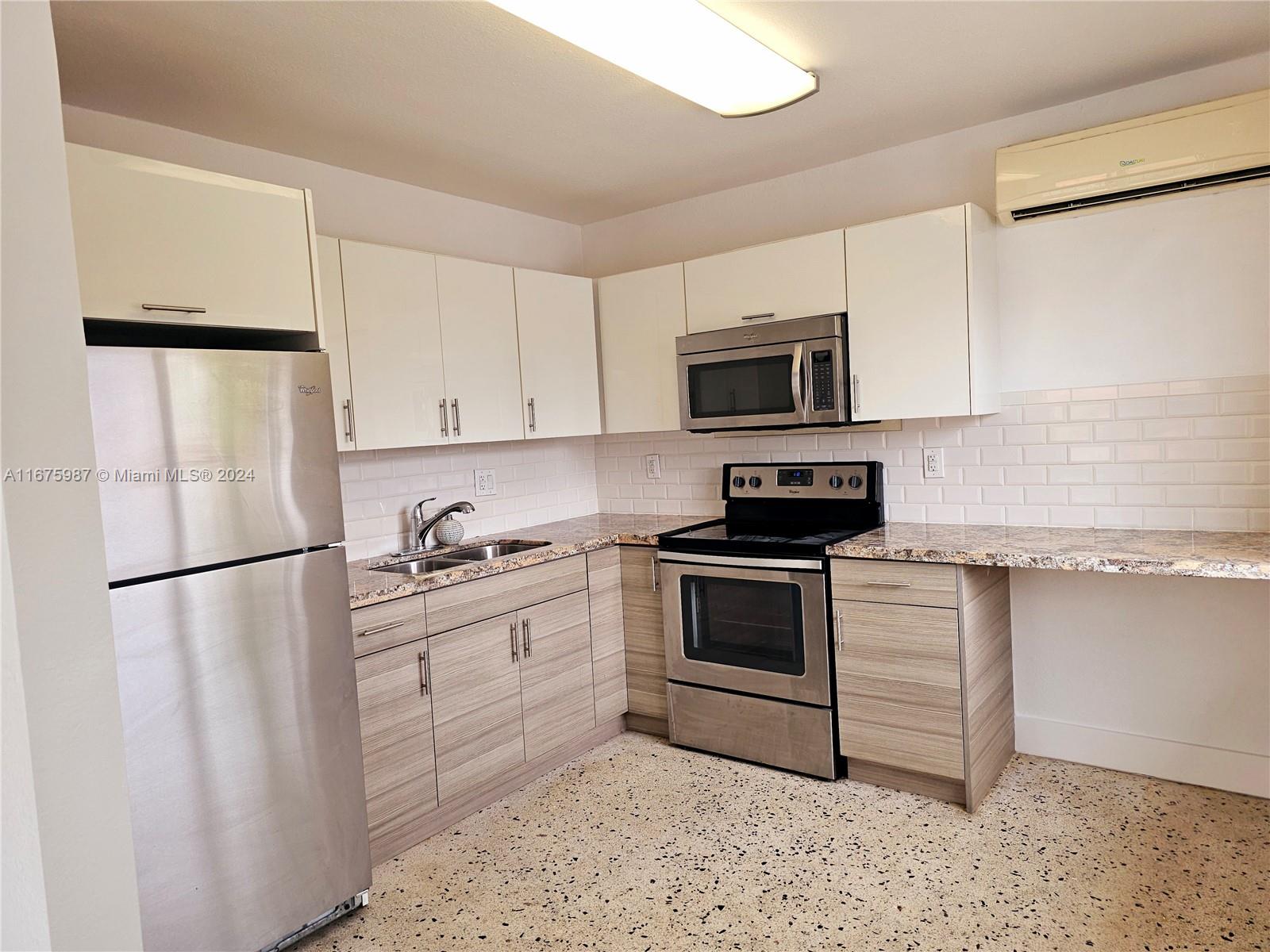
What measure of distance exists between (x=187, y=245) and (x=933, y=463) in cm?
272

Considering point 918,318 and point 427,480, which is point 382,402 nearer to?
point 427,480

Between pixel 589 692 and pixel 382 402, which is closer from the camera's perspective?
pixel 382 402

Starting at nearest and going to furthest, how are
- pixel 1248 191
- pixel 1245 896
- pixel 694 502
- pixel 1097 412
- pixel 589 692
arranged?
pixel 1245 896 → pixel 1248 191 → pixel 1097 412 → pixel 589 692 → pixel 694 502

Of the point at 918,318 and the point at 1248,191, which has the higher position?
the point at 1248,191

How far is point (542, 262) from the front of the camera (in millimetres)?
4211

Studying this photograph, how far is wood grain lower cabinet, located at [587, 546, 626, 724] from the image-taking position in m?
3.46

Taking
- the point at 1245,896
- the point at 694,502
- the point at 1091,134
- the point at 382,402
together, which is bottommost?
the point at 1245,896

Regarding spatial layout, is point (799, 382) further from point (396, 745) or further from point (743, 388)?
point (396, 745)

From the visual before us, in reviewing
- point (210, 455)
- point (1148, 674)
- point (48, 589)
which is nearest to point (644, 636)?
point (1148, 674)

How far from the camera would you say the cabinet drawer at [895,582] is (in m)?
2.75

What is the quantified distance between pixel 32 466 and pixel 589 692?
293 centimetres

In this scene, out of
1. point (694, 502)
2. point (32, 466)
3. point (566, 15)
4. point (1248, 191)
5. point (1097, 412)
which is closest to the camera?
point (32, 466)

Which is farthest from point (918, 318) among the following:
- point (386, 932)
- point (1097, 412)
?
point (386, 932)

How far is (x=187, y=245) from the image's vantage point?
2.09m
